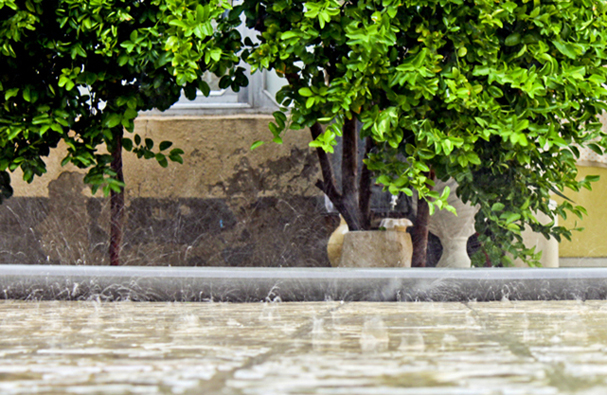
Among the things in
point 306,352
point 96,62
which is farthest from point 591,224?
point 306,352

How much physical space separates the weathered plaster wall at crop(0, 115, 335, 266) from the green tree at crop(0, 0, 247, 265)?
52.9 inches

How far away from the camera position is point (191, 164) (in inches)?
156

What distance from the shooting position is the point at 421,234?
3031 mm

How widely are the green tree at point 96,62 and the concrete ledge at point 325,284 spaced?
1.81 ft

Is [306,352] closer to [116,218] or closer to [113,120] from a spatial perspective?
[113,120]

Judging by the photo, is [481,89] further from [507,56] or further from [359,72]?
[359,72]

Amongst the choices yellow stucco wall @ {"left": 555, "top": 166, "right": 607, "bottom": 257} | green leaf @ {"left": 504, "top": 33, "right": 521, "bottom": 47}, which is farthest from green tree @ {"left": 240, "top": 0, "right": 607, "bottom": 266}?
yellow stucco wall @ {"left": 555, "top": 166, "right": 607, "bottom": 257}

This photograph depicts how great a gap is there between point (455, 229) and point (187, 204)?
183 centimetres

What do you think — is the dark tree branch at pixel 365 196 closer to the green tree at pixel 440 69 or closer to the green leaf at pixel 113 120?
the green tree at pixel 440 69

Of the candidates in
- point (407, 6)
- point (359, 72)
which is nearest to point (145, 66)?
point (359, 72)

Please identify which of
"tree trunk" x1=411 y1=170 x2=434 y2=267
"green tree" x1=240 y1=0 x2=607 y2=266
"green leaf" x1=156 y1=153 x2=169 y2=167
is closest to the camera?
"green tree" x1=240 y1=0 x2=607 y2=266

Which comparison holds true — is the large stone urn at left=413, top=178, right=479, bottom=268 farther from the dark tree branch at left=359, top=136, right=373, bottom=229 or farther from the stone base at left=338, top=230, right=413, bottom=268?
the stone base at left=338, top=230, right=413, bottom=268

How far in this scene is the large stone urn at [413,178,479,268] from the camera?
323cm

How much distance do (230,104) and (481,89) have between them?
89.0 inches
